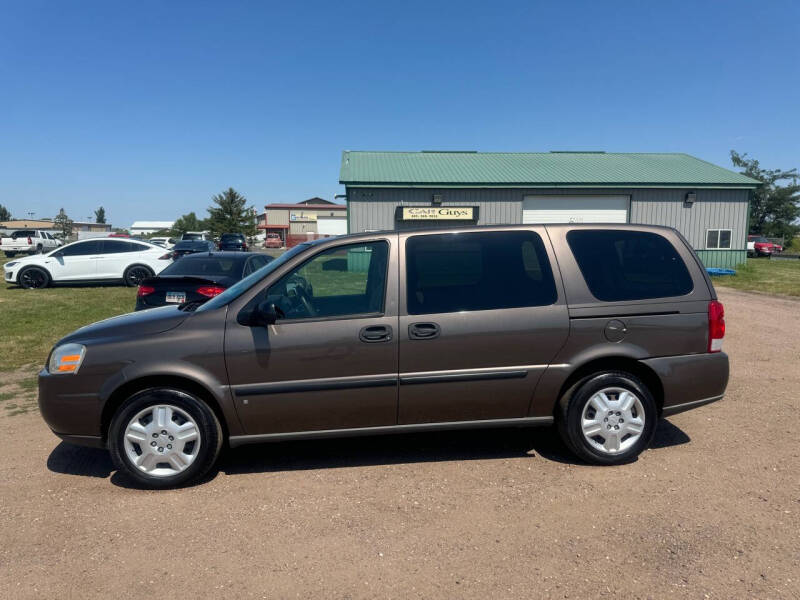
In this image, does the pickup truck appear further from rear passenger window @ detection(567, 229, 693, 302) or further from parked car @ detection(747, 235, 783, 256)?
parked car @ detection(747, 235, 783, 256)

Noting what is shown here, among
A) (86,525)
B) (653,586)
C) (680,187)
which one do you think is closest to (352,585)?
(653,586)

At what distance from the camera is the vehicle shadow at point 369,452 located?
412 centimetres

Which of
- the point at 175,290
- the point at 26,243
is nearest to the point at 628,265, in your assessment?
the point at 175,290

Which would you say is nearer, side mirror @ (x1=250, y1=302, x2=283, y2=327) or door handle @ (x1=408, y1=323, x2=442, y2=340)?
side mirror @ (x1=250, y1=302, x2=283, y2=327)

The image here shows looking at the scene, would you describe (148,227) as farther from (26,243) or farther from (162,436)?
(162,436)

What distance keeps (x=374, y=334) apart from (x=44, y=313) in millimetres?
10363

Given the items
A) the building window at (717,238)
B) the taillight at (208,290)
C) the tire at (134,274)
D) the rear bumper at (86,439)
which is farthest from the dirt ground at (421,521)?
the building window at (717,238)

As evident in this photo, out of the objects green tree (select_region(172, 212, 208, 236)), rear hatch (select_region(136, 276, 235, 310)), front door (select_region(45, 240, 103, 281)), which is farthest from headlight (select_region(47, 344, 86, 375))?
green tree (select_region(172, 212, 208, 236))

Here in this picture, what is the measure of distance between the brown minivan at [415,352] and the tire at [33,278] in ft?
46.4

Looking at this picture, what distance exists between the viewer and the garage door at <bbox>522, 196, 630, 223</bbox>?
70.0ft

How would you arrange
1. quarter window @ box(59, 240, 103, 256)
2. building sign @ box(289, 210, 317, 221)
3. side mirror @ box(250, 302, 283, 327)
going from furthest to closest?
building sign @ box(289, 210, 317, 221)
quarter window @ box(59, 240, 103, 256)
side mirror @ box(250, 302, 283, 327)

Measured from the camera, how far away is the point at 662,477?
3.83 m

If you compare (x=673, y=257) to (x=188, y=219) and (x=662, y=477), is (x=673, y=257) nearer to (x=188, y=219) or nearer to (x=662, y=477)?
(x=662, y=477)

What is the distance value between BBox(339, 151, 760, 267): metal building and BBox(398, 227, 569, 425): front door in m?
16.9
